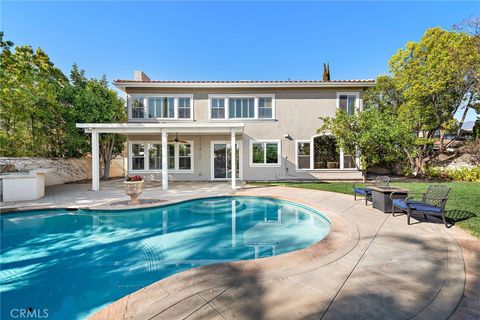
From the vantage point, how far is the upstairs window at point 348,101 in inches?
558

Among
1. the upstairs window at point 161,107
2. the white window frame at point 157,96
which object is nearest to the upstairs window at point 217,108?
the white window frame at point 157,96

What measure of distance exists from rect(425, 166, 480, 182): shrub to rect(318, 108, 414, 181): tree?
4.53 meters

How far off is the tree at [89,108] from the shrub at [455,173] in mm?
23176

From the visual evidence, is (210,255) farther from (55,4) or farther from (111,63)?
(111,63)

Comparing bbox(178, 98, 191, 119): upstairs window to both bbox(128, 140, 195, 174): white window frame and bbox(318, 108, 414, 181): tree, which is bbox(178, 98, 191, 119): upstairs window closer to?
bbox(128, 140, 195, 174): white window frame

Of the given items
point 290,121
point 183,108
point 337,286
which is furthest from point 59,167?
point 337,286

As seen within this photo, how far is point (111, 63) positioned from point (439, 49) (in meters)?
22.5

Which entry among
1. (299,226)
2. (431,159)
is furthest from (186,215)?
(431,159)

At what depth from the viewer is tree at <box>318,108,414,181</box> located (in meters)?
11.1

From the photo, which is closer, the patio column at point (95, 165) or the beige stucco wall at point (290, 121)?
the patio column at point (95, 165)

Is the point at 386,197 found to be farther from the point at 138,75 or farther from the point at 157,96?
Result: the point at 138,75

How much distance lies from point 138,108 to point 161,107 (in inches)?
62.3

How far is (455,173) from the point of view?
1391 cm

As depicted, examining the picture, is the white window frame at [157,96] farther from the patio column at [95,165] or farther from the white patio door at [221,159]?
the patio column at [95,165]
